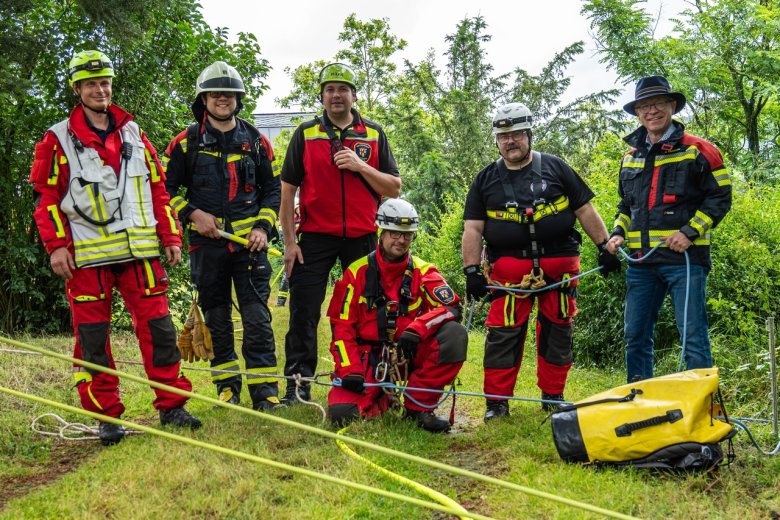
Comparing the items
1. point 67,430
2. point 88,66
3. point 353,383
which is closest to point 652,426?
point 353,383

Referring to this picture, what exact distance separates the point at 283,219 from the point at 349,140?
81 centimetres

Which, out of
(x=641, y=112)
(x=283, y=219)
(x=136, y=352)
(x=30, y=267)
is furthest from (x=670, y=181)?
(x=30, y=267)

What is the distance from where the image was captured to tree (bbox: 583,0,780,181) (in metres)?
11.1

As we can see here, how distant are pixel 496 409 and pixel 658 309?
1.41 meters

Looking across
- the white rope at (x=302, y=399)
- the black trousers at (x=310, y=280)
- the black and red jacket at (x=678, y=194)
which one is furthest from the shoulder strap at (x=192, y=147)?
the black and red jacket at (x=678, y=194)

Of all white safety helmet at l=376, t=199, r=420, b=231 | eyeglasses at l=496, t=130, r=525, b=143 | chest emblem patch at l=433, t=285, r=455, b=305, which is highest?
eyeglasses at l=496, t=130, r=525, b=143

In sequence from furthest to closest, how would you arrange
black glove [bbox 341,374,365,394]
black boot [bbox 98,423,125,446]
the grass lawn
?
black glove [bbox 341,374,365,394]
black boot [bbox 98,423,125,446]
the grass lawn

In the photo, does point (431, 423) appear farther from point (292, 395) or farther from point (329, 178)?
A: point (329, 178)

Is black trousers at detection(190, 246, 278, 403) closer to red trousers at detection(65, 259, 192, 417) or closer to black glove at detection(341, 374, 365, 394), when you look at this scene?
red trousers at detection(65, 259, 192, 417)

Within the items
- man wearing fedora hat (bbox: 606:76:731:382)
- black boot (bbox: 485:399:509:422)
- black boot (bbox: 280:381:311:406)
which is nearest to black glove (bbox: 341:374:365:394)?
black boot (bbox: 280:381:311:406)

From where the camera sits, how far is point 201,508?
3.47 metres

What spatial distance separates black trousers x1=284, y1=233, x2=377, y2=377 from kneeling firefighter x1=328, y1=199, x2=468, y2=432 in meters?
0.46

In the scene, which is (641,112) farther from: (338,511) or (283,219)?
(338,511)

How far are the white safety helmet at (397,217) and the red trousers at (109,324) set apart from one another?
5.15 feet
